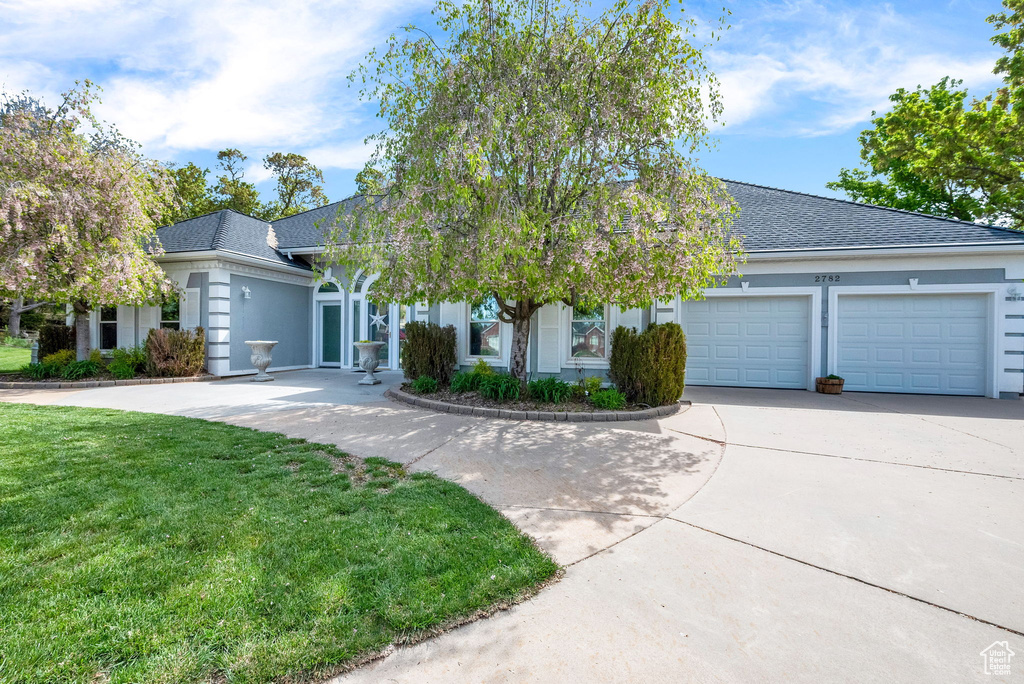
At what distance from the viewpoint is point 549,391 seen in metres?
7.63

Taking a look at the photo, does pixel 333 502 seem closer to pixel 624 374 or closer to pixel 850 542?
pixel 850 542

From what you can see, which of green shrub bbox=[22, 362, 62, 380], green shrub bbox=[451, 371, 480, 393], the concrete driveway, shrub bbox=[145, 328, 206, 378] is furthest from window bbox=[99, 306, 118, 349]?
green shrub bbox=[451, 371, 480, 393]

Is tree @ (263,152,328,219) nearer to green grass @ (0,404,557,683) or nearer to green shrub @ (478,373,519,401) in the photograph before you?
green shrub @ (478,373,519,401)

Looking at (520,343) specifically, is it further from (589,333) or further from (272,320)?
(272,320)

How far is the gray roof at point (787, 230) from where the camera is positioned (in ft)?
30.7

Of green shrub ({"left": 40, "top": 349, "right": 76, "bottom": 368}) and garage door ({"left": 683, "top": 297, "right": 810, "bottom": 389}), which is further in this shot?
Result: green shrub ({"left": 40, "top": 349, "right": 76, "bottom": 368})

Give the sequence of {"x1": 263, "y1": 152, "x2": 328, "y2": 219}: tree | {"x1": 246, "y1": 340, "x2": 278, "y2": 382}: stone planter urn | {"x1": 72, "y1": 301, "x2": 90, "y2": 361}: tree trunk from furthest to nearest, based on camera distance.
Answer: {"x1": 263, "y1": 152, "x2": 328, "y2": 219}: tree, {"x1": 72, "y1": 301, "x2": 90, "y2": 361}: tree trunk, {"x1": 246, "y1": 340, "x2": 278, "y2": 382}: stone planter urn

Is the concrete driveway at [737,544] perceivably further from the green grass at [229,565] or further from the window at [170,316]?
the window at [170,316]

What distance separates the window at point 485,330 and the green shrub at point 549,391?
2.79 meters

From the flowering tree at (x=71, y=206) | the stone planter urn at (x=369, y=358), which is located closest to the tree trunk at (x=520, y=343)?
the stone planter urn at (x=369, y=358)

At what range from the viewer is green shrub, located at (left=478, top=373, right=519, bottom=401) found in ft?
25.3

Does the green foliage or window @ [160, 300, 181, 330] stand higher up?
window @ [160, 300, 181, 330]

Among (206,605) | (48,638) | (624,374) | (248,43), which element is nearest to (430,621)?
(206,605)

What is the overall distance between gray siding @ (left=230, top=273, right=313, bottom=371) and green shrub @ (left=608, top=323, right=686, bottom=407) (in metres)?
9.89
